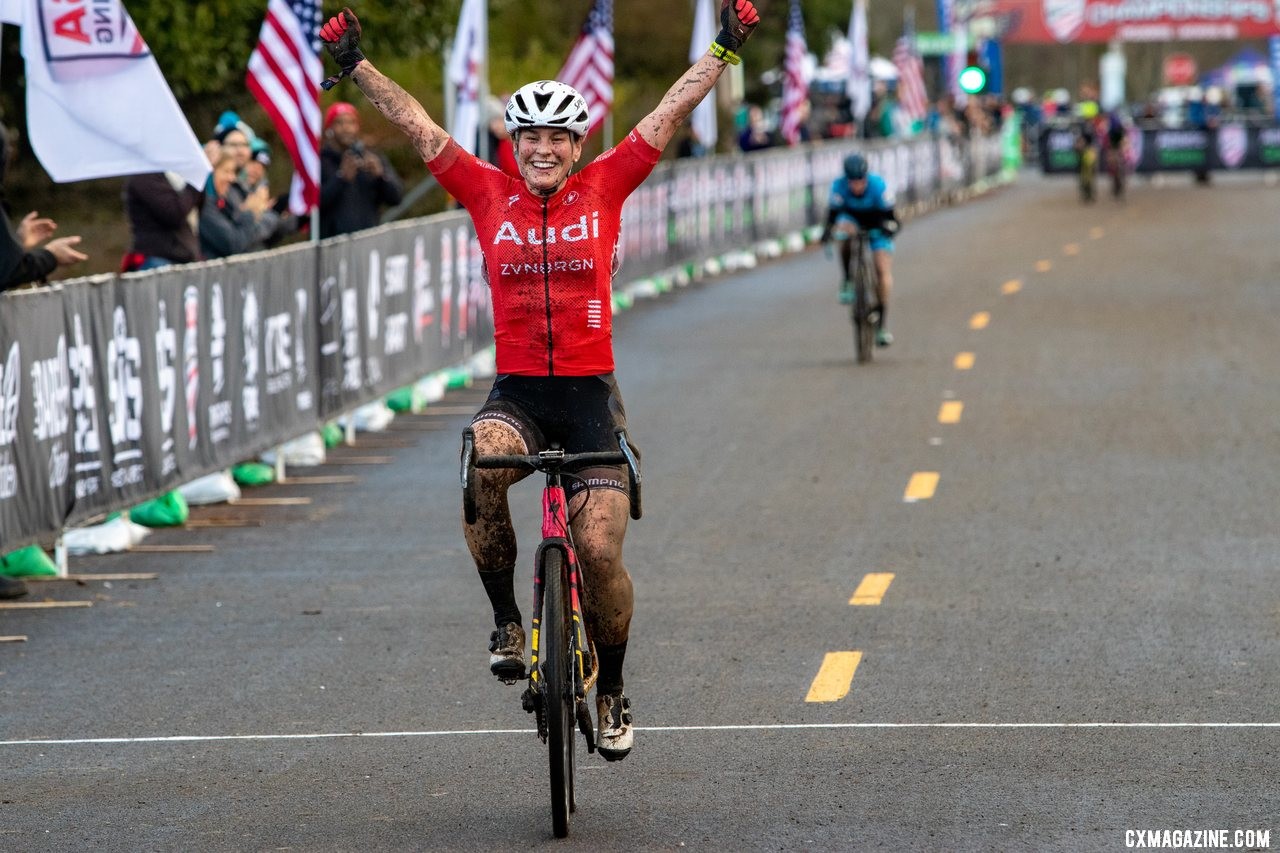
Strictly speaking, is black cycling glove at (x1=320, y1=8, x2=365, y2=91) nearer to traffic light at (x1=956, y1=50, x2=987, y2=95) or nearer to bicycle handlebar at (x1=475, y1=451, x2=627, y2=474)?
bicycle handlebar at (x1=475, y1=451, x2=627, y2=474)

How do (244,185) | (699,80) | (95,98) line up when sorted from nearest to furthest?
(699,80), (95,98), (244,185)

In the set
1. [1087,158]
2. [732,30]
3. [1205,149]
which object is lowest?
[1205,149]

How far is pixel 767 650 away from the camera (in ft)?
32.0

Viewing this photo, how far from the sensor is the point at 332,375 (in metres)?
16.8

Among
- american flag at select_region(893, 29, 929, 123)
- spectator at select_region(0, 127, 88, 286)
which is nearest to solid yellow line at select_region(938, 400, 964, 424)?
spectator at select_region(0, 127, 88, 286)

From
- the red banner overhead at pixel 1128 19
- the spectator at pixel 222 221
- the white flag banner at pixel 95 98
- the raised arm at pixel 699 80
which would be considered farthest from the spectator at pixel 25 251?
the red banner overhead at pixel 1128 19

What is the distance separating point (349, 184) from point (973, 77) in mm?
14991

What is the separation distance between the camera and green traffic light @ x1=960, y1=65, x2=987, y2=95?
31.8m

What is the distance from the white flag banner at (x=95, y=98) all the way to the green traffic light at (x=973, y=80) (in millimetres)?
19943

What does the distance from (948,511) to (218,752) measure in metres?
6.10

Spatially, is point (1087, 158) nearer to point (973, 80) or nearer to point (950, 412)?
point (973, 80)

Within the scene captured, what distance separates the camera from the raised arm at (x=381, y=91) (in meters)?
7.57

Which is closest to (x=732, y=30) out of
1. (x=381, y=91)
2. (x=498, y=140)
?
(x=381, y=91)

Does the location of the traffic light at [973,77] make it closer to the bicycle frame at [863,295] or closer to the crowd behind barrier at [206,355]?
the bicycle frame at [863,295]
